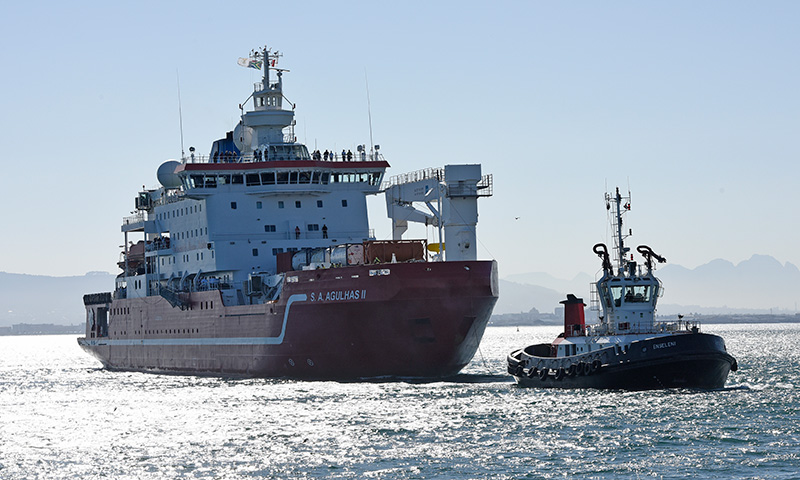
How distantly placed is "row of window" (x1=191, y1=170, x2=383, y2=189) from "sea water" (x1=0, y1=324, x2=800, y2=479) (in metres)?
12.2

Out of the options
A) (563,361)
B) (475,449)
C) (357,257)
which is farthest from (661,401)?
(357,257)

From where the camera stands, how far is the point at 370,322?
4453 cm

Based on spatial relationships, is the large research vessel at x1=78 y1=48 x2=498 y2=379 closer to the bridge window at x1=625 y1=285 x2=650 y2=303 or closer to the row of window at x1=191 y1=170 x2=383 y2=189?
the row of window at x1=191 y1=170 x2=383 y2=189

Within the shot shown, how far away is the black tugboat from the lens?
124 feet

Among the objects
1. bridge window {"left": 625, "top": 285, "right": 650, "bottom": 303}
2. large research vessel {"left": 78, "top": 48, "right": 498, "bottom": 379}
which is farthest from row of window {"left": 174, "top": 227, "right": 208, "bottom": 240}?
bridge window {"left": 625, "top": 285, "right": 650, "bottom": 303}

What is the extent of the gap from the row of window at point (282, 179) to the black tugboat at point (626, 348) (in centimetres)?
1565

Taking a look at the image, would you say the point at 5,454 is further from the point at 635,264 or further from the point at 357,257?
the point at 635,264

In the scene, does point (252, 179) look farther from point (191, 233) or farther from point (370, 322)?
point (370, 322)

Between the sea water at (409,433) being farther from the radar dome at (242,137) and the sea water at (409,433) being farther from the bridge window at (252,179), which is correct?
the radar dome at (242,137)

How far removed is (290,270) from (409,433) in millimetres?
20747

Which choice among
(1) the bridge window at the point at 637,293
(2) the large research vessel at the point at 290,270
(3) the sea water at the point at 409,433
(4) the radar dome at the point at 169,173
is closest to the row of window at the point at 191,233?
(2) the large research vessel at the point at 290,270

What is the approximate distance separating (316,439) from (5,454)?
26.9 feet

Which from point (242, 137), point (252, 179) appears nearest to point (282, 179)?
point (252, 179)

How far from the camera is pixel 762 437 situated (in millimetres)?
29344
